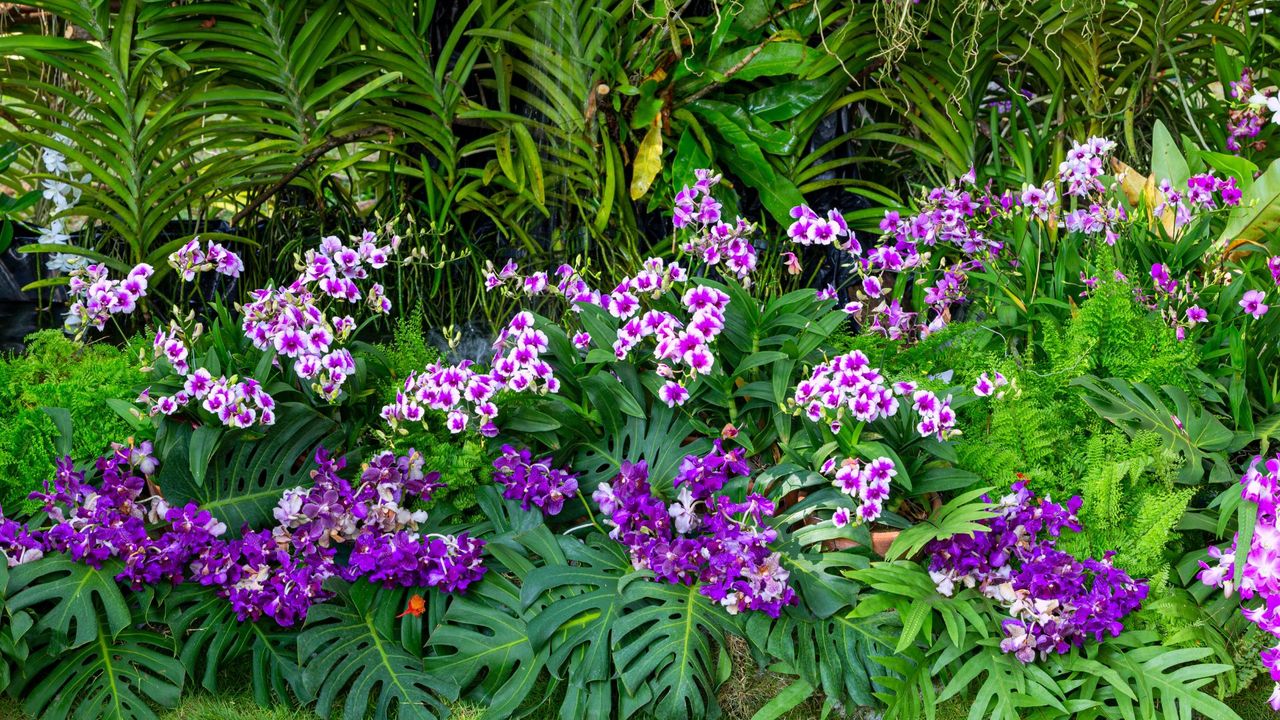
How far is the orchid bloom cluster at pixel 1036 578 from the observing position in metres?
2.09

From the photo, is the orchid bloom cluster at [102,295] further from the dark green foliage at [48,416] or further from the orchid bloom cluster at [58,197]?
the orchid bloom cluster at [58,197]

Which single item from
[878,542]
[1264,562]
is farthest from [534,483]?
[1264,562]

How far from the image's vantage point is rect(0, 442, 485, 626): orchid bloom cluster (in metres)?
2.27

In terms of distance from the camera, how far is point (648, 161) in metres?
3.56

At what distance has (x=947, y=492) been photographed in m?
2.44

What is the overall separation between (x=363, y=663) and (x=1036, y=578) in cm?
137

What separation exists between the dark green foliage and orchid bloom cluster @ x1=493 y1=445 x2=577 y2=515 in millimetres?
901

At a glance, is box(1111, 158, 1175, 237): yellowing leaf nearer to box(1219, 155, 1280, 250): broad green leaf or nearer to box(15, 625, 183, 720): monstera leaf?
box(1219, 155, 1280, 250): broad green leaf

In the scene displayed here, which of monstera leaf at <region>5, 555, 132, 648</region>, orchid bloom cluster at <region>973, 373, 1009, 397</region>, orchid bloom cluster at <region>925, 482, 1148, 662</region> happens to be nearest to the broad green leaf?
orchid bloom cluster at <region>973, 373, 1009, 397</region>

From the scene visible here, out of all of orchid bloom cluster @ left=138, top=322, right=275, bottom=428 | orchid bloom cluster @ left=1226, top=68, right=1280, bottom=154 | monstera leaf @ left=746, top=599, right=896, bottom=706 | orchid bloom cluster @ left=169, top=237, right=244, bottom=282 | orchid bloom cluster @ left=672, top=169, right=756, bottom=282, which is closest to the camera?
monstera leaf @ left=746, top=599, right=896, bottom=706

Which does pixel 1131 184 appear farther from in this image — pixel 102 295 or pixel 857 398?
pixel 102 295

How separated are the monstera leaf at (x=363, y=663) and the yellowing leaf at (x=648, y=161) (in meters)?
1.71

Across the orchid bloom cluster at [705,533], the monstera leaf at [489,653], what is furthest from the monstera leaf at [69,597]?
the orchid bloom cluster at [705,533]

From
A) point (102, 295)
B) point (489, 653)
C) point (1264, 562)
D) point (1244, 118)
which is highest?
point (1244, 118)
